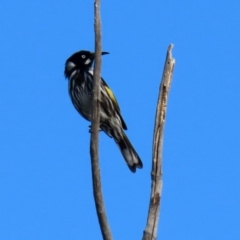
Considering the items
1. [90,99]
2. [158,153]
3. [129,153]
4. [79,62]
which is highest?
[79,62]

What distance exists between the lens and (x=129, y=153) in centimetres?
1057

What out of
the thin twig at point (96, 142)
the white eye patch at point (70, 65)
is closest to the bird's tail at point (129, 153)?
the white eye patch at point (70, 65)

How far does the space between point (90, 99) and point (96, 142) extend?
5.11 meters

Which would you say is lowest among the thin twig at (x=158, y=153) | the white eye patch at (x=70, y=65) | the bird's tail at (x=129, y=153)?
the thin twig at (x=158, y=153)

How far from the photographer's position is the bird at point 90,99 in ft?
35.9

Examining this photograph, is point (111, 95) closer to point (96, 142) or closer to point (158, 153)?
point (96, 142)

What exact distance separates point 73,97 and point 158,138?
556 centimetres

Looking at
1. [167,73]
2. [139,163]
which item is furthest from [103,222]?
[139,163]

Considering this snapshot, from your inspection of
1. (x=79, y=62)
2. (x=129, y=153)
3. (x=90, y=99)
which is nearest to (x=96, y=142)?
(x=129, y=153)

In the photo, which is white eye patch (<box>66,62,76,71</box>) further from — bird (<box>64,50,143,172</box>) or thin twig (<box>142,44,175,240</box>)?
thin twig (<box>142,44,175,240</box>)

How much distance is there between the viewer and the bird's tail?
33.5 ft

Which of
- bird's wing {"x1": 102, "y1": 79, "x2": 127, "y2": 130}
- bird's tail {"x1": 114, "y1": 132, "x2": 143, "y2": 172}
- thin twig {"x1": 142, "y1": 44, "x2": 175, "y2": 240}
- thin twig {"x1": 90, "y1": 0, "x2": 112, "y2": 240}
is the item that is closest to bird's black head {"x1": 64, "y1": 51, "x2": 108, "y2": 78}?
bird's wing {"x1": 102, "y1": 79, "x2": 127, "y2": 130}

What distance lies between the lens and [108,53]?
10.4 metres

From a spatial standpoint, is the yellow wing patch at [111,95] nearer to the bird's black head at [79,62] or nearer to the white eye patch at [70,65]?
the bird's black head at [79,62]
